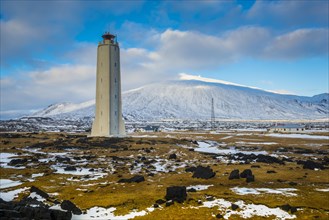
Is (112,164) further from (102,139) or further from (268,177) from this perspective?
(102,139)

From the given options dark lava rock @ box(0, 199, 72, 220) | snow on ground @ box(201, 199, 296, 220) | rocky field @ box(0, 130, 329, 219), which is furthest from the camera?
rocky field @ box(0, 130, 329, 219)

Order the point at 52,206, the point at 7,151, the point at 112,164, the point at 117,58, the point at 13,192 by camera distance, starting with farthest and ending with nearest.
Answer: the point at 117,58 < the point at 7,151 < the point at 112,164 < the point at 13,192 < the point at 52,206

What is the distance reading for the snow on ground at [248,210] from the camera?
19250mm

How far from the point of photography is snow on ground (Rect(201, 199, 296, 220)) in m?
19.2

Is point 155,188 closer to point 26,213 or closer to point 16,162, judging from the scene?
point 26,213

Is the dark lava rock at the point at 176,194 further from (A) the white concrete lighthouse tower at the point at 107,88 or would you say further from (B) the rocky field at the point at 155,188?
(A) the white concrete lighthouse tower at the point at 107,88

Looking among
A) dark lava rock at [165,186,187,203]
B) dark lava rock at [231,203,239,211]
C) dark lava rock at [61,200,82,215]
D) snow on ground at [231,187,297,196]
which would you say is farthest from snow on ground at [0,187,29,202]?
snow on ground at [231,187,297,196]

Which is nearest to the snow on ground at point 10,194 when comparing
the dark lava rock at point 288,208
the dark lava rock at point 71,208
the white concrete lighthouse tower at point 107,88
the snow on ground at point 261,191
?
the dark lava rock at point 71,208

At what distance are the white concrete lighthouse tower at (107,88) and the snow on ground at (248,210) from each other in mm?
49464

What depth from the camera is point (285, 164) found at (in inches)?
1603

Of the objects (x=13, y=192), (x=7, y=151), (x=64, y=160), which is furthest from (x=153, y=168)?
(x=7, y=151)

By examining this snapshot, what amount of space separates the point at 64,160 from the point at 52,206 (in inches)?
860

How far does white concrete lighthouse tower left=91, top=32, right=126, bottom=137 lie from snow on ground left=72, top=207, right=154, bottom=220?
4782 centimetres

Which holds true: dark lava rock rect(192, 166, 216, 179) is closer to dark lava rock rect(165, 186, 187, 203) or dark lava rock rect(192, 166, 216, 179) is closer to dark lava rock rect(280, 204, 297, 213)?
dark lava rock rect(165, 186, 187, 203)
